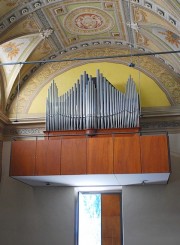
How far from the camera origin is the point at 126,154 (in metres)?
9.27

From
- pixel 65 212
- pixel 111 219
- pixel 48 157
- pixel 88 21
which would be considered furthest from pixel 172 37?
pixel 111 219

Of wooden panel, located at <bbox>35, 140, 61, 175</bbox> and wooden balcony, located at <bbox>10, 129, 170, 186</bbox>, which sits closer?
wooden balcony, located at <bbox>10, 129, 170, 186</bbox>

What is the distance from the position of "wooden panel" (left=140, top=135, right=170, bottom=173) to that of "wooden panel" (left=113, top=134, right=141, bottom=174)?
0.48 feet

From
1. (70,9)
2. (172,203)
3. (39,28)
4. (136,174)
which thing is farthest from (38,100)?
(172,203)

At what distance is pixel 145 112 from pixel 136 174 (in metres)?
2.39

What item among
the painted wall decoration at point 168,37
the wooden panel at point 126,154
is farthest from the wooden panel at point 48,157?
the painted wall decoration at point 168,37

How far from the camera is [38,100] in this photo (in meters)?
11.8

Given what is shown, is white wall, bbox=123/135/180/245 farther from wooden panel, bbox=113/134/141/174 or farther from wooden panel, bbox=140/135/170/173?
wooden panel, bbox=113/134/141/174

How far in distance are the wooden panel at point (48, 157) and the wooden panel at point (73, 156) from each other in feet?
0.51

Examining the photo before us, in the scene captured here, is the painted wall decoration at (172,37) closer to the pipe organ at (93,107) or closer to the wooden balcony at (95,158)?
the pipe organ at (93,107)

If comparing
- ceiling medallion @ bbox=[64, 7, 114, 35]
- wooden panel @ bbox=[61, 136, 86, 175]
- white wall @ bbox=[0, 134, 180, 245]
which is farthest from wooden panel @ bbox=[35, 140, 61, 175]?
ceiling medallion @ bbox=[64, 7, 114, 35]

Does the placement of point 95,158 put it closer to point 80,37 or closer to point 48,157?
point 48,157

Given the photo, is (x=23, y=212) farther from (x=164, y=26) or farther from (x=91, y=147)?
(x=164, y=26)

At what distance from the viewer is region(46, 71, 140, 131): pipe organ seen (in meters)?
10.1
